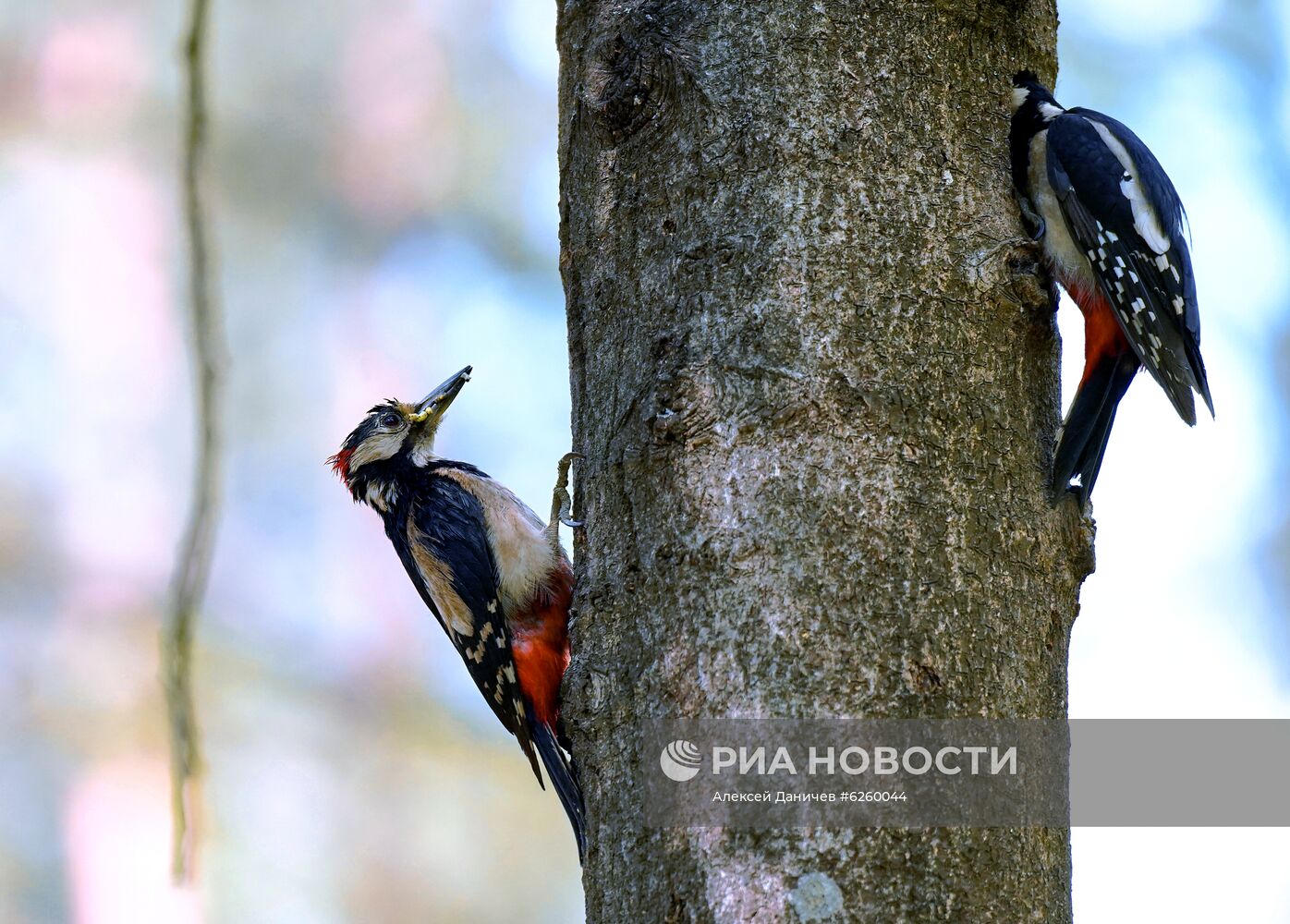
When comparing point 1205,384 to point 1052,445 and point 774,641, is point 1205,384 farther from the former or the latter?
point 774,641

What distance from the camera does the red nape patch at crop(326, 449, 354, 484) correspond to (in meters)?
4.02

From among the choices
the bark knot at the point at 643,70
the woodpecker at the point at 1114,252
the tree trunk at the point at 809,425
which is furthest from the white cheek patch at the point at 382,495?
the woodpecker at the point at 1114,252

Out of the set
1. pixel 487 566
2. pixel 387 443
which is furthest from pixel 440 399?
pixel 487 566

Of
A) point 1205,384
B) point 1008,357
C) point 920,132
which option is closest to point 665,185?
point 920,132

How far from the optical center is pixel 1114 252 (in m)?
2.67

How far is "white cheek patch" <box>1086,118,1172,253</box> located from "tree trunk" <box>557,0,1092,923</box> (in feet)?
2.13

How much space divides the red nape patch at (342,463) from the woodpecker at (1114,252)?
223cm

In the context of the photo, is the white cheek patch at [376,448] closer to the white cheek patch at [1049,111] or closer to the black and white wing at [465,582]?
the black and white wing at [465,582]

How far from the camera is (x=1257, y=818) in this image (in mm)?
4840

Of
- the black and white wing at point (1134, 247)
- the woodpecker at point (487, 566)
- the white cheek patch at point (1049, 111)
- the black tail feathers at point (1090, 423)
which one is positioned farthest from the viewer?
the woodpecker at point (487, 566)

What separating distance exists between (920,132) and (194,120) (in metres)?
1.07

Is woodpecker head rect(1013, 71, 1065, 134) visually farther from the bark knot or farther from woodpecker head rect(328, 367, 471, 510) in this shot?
woodpecker head rect(328, 367, 471, 510)
